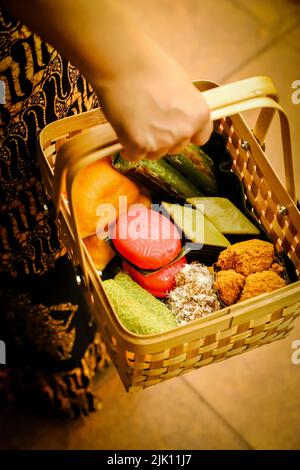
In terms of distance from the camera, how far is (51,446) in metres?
1.19

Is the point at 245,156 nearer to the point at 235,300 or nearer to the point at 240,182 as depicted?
the point at 240,182

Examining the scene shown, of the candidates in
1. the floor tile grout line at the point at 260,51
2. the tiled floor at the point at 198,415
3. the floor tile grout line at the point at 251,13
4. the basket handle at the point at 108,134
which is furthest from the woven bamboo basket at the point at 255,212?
the floor tile grout line at the point at 251,13

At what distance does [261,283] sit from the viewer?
24.4 inches

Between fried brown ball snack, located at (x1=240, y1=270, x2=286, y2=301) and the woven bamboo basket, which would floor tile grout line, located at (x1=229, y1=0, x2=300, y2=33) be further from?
fried brown ball snack, located at (x1=240, y1=270, x2=286, y2=301)

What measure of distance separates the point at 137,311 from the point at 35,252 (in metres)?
0.28

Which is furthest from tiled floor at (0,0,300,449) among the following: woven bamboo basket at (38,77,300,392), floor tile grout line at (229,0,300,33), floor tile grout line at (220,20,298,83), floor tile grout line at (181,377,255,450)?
floor tile grout line at (229,0,300,33)

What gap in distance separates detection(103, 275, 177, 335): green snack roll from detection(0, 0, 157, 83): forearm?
0.28m

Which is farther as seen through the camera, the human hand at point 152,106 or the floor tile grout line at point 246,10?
the floor tile grout line at point 246,10

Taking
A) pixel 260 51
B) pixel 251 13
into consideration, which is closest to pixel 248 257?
pixel 260 51

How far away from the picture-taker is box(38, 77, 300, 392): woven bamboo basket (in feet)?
1.60

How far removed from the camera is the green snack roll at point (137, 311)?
1.93 ft

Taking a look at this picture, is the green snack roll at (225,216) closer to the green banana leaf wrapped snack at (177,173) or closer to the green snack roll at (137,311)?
the green banana leaf wrapped snack at (177,173)

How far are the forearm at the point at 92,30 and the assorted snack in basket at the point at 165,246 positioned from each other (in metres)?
0.24

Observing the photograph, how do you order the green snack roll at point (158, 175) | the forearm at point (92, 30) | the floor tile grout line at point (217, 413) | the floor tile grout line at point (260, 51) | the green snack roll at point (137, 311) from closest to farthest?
the forearm at point (92, 30)
the green snack roll at point (137, 311)
the green snack roll at point (158, 175)
the floor tile grout line at point (217, 413)
the floor tile grout line at point (260, 51)
